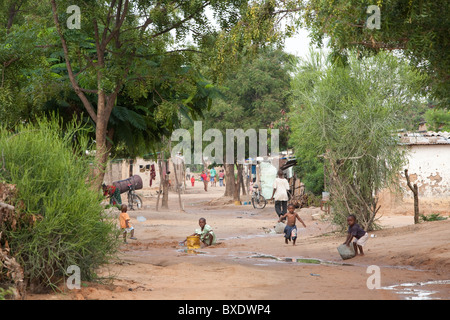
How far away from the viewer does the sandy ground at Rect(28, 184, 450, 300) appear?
27.4ft

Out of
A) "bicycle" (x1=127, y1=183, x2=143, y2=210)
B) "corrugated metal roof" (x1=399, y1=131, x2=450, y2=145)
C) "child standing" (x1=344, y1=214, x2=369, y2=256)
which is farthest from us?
"bicycle" (x1=127, y1=183, x2=143, y2=210)

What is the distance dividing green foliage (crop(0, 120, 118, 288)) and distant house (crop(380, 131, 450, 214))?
16944 millimetres

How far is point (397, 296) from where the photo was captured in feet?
27.4

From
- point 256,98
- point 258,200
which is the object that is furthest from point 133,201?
point 256,98

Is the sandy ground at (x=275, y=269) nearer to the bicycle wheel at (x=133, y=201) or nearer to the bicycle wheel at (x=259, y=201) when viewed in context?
the bicycle wheel at (x=133, y=201)

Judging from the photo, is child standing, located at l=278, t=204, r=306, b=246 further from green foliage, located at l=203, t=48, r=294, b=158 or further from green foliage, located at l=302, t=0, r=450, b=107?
green foliage, located at l=203, t=48, r=294, b=158

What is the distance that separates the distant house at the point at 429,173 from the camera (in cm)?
2323

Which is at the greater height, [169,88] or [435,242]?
[169,88]

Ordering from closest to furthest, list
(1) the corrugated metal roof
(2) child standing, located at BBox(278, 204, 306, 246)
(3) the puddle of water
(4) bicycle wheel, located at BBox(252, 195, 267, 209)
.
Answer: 1. (3) the puddle of water
2. (2) child standing, located at BBox(278, 204, 306, 246)
3. (1) the corrugated metal roof
4. (4) bicycle wheel, located at BBox(252, 195, 267, 209)

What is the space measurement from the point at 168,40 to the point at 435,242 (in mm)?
7403

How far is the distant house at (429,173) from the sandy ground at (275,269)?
4875mm

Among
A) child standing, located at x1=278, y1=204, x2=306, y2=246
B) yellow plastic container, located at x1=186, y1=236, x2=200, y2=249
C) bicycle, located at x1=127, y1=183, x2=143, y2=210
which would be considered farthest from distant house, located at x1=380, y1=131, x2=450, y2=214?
bicycle, located at x1=127, y1=183, x2=143, y2=210

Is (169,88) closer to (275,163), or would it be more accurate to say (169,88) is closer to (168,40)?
(168,40)
